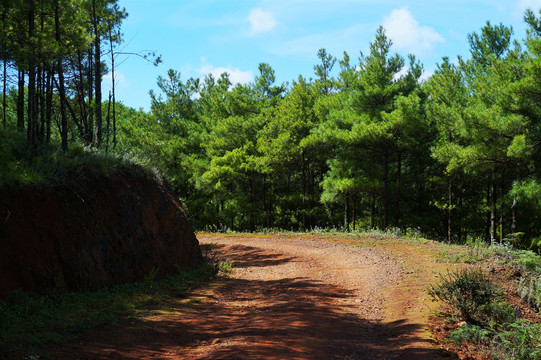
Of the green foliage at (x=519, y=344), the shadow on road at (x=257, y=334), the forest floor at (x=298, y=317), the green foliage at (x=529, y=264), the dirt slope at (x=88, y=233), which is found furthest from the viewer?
the green foliage at (x=529, y=264)

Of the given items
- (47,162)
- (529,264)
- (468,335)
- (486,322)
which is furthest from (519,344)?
(47,162)

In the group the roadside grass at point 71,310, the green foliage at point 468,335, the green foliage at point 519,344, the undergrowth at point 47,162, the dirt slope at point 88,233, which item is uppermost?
the undergrowth at point 47,162

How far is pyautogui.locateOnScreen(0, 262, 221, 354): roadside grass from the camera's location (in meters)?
5.51

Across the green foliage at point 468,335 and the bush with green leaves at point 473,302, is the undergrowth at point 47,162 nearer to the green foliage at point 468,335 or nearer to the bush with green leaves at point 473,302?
the green foliage at point 468,335

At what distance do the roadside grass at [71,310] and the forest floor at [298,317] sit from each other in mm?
275

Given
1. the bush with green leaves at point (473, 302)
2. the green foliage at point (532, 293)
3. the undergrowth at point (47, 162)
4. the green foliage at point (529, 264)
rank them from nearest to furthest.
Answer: the bush with green leaves at point (473, 302)
the undergrowth at point (47, 162)
the green foliage at point (532, 293)
the green foliage at point (529, 264)

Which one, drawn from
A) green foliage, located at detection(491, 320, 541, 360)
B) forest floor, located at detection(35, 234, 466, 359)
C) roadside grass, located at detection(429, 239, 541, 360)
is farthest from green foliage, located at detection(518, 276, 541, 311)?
green foliage, located at detection(491, 320, 541, 360)

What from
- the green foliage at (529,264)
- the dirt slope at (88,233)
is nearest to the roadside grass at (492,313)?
the green foliage at (529,264)

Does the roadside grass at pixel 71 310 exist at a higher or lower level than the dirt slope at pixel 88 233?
lower

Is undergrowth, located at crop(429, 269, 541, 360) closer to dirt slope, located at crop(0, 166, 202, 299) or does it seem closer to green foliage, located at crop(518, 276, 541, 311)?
green foliage, located at crop(518, 276, 541, 311)

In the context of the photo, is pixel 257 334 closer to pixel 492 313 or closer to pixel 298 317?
pixel 298 317

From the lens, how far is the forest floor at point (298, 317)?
5.51 metres

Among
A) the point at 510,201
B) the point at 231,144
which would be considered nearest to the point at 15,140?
the point at 231,144

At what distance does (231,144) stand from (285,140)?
20.0 ft
